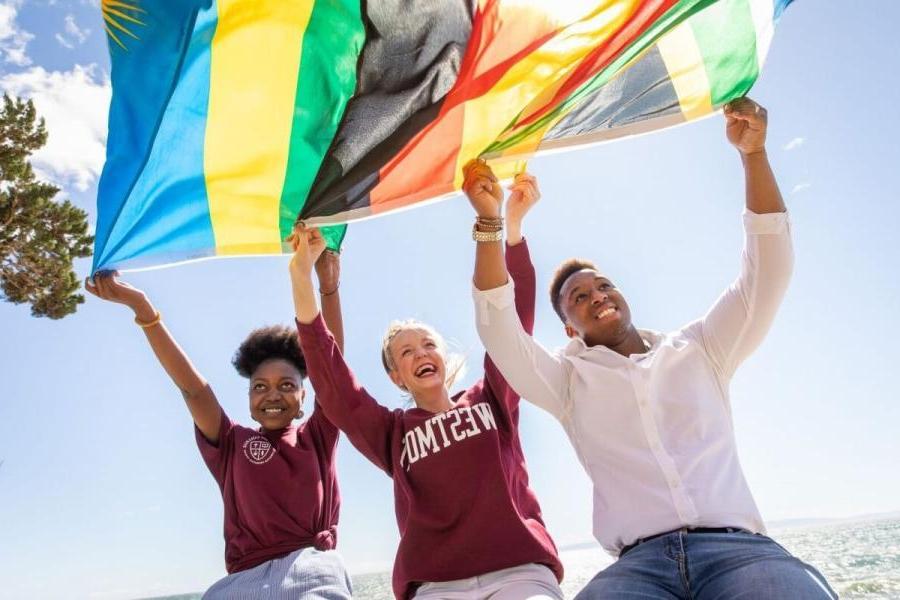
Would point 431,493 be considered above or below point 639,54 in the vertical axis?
below

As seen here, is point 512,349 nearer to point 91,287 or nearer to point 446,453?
point 446,453

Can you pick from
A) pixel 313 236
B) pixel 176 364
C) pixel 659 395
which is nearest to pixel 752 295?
pixel 659 395

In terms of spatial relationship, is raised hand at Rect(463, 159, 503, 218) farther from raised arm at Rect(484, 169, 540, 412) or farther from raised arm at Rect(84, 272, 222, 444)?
raised arm at Rect(84, 272, 222, 444)

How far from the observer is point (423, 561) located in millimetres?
2424

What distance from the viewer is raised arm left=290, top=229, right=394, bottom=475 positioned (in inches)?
110

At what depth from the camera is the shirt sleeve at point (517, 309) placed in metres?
2.80

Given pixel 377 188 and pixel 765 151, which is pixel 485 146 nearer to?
pixel 377 188

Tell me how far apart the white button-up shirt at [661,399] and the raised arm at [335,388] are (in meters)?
0.62

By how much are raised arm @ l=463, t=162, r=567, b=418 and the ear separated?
654mm

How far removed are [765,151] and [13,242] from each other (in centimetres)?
896

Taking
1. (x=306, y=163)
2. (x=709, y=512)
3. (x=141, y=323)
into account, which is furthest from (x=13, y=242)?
(x=709, y=512)

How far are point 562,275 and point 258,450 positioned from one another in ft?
5.40

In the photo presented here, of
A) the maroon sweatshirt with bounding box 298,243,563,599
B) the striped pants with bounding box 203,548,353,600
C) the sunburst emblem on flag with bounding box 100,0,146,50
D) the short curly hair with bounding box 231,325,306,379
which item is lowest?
the striped pants with bounding box 203,548,353,600

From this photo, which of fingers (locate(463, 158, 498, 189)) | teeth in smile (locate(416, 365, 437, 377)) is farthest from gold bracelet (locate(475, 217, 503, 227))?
teeth in smile (locate(416, 365, 437, 377))
